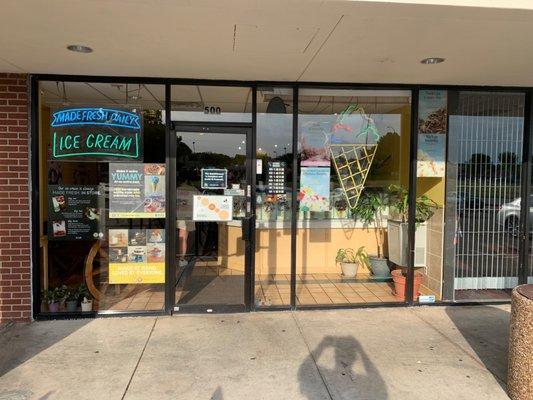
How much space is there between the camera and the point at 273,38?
3590mm

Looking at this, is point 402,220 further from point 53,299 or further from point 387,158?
point 53,299

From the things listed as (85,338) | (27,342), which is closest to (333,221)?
(85,338)

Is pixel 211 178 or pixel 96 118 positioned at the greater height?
pixel 96 118

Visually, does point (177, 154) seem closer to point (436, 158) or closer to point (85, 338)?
point (85, 338)

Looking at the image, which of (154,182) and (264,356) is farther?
(154,182)

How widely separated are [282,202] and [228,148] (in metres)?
0.92

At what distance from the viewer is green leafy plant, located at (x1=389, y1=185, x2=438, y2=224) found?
5672 mm

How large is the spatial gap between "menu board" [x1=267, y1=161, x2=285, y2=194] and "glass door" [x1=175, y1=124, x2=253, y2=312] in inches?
10.6

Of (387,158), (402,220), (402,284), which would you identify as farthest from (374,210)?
(402,284)

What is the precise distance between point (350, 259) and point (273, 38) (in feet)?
12.3

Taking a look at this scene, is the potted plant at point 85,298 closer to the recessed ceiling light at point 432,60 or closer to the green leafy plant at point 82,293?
the green leafy plant at point 82,293

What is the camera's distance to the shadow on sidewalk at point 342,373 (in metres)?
3.41

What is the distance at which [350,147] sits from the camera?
575 centimetres

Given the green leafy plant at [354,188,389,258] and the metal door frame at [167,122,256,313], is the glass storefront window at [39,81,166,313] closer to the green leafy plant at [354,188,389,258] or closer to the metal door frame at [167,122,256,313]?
the metal door frame at [167,122,256,313]
